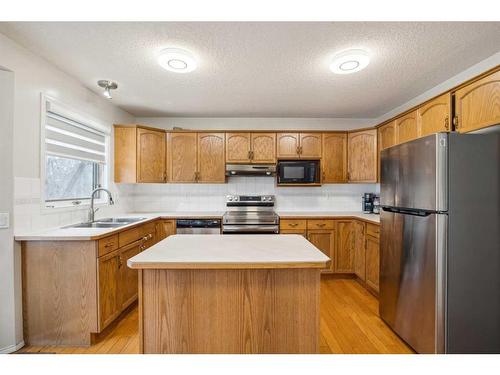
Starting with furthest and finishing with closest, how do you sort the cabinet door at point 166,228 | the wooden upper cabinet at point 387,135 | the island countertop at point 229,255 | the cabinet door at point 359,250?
the cabinet door at point 166,228 < the cabinet door at point 359,250 < the wooden upper cabinet at point 387,135 < the island countertop at point 229,255

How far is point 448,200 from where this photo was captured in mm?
1533

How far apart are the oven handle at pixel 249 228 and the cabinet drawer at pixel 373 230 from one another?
111cm

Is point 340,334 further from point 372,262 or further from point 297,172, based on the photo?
point 297,172

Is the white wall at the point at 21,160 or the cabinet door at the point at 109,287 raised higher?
the white wall at the point at 21,160

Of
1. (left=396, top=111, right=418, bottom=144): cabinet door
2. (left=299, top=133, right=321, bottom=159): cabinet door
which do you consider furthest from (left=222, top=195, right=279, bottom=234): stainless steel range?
(left=396, top=111, right=418, bottom=144): cabinet door

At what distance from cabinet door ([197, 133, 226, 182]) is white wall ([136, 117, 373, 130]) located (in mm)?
327

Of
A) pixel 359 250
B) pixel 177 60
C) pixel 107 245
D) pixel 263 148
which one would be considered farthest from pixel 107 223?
pixel 359 250

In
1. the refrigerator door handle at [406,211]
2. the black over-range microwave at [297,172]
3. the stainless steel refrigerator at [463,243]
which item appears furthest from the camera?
the black over-range microwave at [297,172]

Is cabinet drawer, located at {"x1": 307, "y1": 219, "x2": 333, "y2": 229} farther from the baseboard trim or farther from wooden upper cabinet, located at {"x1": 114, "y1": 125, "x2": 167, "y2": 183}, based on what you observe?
the baseboard trim

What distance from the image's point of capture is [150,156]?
329 cm

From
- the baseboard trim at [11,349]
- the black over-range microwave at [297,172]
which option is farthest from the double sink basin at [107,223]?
the black over-range microwave at [297,172]

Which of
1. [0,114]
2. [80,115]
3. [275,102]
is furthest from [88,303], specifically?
[275,102]

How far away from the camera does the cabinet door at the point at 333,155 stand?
349cm

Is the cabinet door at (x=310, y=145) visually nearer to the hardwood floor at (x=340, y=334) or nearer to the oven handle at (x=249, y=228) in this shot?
the oven handle at (x=249, y=228)
